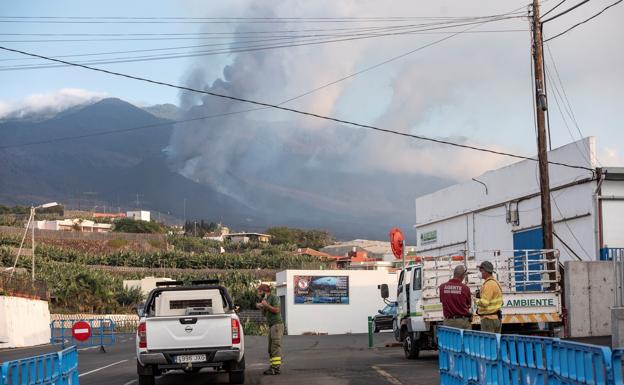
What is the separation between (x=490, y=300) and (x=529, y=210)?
23552 millimetres

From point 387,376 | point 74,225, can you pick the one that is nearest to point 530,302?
point 387,376

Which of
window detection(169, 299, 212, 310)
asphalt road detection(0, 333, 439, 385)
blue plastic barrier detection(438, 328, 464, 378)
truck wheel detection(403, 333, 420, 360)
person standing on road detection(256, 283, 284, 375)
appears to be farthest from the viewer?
truck wheel detection(403, 333, 420, 360)

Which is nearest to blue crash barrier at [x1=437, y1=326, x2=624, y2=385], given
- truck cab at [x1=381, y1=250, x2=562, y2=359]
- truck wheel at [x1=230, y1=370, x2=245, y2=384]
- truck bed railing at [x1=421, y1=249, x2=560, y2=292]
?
truck wheel at [x1=230, y1=370, x2=245, y2=384]

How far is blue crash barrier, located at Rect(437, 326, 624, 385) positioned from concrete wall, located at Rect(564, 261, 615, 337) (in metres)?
13.3

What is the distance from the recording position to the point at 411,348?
21.0 m

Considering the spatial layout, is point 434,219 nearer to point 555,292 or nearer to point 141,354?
point 555,292

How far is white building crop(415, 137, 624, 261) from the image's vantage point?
3159 centimetres

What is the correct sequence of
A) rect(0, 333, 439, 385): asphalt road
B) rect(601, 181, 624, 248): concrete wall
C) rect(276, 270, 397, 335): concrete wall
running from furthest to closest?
rect(276, 270, 397, 335): concrete wall
rect(601, 181, 624, 248): concrete wall
rect(0, 333, 439, 385): asphalt road

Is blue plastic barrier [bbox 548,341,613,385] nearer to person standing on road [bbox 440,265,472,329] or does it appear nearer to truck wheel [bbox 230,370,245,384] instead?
person standing on road [bbox 440,265,472,329]

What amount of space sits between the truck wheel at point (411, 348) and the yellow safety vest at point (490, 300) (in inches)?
265

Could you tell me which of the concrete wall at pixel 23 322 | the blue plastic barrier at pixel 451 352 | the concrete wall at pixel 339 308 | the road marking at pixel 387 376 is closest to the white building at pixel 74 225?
the concrete wall at pixel 339 308

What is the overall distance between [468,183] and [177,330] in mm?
29425

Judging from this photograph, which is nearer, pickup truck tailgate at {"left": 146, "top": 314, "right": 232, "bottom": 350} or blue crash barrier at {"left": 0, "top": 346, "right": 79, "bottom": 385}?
blue crash barrier at {"left": 0, "top": 346, "right": 79, "bottom": 385}

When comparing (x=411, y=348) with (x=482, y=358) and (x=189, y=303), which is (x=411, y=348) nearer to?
(x=189, y=303)
